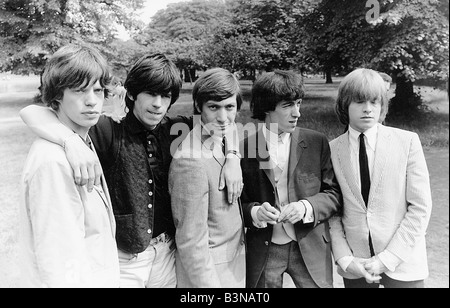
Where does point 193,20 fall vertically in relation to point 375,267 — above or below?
above

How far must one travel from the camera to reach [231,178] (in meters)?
1.37

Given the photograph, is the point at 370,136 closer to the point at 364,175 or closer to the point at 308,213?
the point at 364,175

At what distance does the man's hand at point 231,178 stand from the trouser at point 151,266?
304 millimetres

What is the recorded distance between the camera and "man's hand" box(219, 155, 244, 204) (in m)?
1.37

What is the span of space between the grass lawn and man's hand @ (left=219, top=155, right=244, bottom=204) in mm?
631

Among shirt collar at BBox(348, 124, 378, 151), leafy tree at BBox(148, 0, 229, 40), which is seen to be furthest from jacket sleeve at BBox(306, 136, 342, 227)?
leafy tree at BBox(148, 0, 229, 40)

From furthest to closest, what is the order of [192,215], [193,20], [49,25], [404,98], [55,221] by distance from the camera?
[404,98] → [193,20] → [49,25] → [192,215] → [55,221]

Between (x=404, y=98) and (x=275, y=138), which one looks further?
(x=404, y=98)

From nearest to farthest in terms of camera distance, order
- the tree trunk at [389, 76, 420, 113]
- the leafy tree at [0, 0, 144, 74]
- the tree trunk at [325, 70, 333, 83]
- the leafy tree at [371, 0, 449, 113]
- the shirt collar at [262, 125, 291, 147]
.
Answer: the shirt collar at [262, 125, 291, 147], the leafy tree at [0, 0, 144, 74], the leafy tree at [371, 0, 449, 113], the tree trunk at [325, 70, 333, 83], the tree trunk at [389, 76, 420, 113]

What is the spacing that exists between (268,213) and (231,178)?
0.19 m

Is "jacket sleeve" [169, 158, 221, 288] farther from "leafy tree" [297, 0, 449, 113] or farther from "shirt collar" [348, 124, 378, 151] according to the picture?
"leafy tree" [297, 0, 449, 113]

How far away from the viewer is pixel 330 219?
1.58 meters

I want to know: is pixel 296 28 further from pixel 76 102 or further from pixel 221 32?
pixel 76 102

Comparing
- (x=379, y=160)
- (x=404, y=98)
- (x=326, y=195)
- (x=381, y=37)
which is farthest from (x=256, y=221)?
(x=404, y=98)
